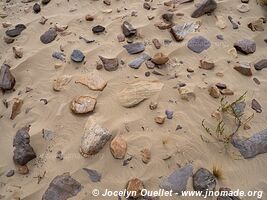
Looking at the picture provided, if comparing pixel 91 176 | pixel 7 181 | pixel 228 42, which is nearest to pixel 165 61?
pixel 228 42

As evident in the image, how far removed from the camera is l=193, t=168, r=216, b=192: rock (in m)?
2.04

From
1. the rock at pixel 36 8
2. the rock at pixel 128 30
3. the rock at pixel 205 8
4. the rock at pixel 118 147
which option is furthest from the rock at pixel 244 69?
the rock at pixel 36 8

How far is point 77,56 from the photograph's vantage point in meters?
2.71

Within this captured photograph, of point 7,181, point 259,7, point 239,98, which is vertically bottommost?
point 7,181

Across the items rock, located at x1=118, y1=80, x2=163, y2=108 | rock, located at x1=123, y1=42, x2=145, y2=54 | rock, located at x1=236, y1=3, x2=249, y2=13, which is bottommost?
rock, located at x1=118, y1=80, x2=163, y2=108

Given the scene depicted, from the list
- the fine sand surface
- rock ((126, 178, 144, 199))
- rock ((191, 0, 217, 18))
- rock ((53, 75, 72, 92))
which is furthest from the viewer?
rock ((191, 0, 217, 18))

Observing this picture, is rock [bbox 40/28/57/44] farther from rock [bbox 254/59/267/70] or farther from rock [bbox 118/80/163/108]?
rock [bbox 254/59/267/70]

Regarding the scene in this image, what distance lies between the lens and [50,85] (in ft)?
8.48

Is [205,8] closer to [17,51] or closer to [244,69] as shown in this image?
[244,69]

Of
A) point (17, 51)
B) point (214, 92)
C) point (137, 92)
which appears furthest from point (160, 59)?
point (17, 51)

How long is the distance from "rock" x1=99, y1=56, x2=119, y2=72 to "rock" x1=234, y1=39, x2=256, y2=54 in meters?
1.05

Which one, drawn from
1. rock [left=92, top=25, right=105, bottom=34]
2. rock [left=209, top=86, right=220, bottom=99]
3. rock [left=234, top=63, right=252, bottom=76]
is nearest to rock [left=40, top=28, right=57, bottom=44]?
rock [left=92, top=25, right=105, bottom=34]

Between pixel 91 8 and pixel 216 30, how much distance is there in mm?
1229

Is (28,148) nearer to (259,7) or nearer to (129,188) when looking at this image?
(129,188)
